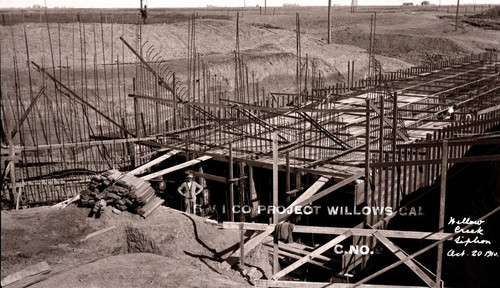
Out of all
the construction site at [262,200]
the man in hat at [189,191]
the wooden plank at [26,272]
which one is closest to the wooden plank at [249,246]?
Answer: the construction site at [262,200]

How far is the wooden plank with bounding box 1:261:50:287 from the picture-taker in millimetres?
8772

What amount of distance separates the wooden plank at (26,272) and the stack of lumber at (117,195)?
1680 millimetres

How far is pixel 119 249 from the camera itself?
1022 centimetres

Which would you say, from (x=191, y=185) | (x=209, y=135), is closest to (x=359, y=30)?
(x=209, y=135)

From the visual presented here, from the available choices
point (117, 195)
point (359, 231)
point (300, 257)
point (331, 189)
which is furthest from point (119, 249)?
point (359, 231)

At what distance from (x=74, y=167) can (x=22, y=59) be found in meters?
11.6

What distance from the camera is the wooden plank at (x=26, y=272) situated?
28.8 feet

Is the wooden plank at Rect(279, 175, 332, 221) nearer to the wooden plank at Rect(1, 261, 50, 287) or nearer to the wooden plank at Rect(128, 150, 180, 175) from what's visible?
the wooden plank at Rect(128, 150, 180, 175)

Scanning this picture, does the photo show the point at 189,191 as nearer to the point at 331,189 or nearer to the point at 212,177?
the point at 212,177

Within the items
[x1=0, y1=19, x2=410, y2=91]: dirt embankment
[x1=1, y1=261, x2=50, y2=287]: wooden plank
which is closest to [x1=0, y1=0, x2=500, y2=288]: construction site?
[x1=1, y1=261, x2=50, y2=287]: wooden plank

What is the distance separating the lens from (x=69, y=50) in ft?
89.4

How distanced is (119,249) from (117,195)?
3.69 feet

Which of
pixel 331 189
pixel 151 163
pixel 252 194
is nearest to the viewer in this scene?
pixel 331 189

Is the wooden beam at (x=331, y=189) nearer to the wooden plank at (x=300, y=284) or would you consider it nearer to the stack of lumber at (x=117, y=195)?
the wooden plank at (x=300, y=284)
